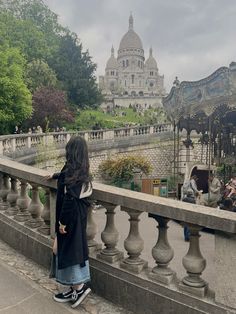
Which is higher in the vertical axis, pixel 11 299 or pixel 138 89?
pixel 138 89

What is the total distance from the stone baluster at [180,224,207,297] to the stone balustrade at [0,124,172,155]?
42.8 feet

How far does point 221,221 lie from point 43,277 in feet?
7.77

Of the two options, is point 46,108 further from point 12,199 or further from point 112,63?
point 112,63

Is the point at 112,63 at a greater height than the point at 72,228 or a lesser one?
greater

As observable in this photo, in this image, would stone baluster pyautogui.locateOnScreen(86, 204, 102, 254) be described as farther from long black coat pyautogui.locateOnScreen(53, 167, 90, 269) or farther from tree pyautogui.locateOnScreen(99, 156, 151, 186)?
tree pyautogui.locateOnScreen(99, 156, 151, 186)

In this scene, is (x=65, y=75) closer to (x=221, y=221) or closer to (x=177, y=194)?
(x=177, y=194)

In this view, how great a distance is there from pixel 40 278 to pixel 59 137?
18311 mm

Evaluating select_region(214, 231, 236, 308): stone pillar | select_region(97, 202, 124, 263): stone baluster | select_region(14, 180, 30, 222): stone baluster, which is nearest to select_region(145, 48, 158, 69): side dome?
select_region(14, 180, 30, 222): stone baluster

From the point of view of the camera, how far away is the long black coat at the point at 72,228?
3584mm

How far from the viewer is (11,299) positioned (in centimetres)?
390

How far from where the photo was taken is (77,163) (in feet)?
11.9

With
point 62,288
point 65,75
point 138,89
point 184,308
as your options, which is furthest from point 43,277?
point 138,89

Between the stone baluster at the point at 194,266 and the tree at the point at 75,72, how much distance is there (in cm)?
4640

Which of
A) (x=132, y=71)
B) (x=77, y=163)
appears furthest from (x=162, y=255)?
(x=132, y=71)
